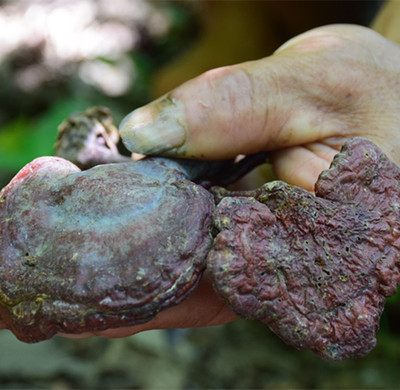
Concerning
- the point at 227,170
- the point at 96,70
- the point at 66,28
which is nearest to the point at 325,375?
the point at 227,170

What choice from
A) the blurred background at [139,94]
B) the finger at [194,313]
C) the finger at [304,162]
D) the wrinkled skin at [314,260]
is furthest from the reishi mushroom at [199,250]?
the blurred background at [139,94]

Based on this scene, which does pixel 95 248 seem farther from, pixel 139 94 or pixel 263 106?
pixel 139 94

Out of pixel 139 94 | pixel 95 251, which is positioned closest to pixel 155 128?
pixel 95 251

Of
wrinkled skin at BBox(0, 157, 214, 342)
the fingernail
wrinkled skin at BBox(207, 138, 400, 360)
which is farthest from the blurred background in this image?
wrinkled skin at BBox(207, 138, 400, 360)

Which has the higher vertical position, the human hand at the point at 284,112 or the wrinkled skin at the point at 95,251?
the human hand at the point at 284,112

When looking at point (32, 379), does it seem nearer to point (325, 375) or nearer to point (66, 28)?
point (325, 375)

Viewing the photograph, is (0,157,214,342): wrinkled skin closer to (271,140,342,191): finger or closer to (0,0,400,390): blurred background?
(271,140,342,191): finger

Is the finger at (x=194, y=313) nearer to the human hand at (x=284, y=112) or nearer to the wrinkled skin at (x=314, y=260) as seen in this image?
the human hand at (x=284, y=112)
